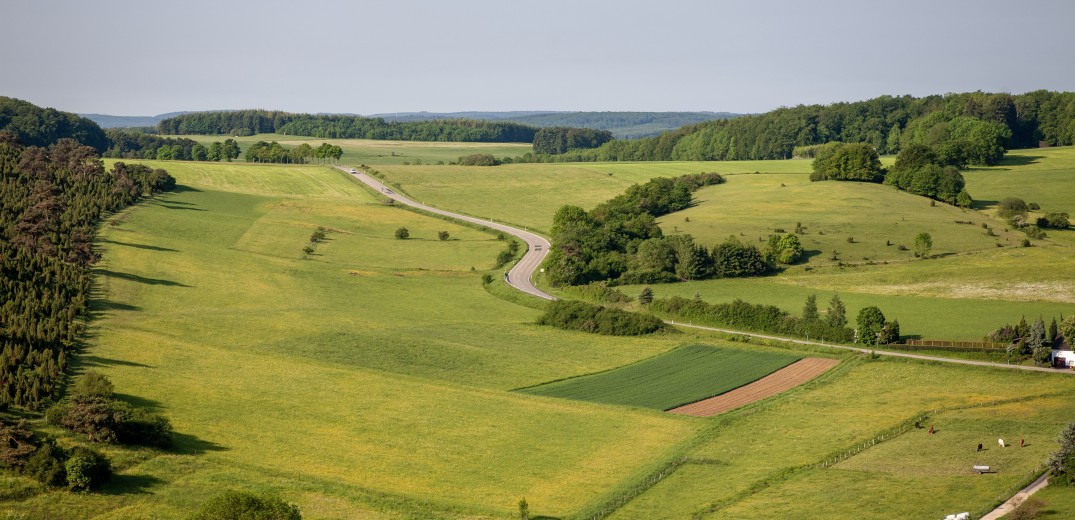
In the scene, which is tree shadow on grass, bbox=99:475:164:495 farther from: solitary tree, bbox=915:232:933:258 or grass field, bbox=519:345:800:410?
solitary tree, bbox=915:232:933:258

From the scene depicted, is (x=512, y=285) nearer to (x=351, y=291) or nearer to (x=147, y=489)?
(x=351, y=291)

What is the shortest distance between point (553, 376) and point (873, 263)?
189ft

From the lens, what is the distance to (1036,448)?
6081 cm

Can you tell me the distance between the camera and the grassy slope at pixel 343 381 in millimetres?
55250

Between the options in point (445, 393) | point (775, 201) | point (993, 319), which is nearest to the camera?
point (445, 393)

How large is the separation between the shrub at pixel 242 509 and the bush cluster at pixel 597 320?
56630 millimetres

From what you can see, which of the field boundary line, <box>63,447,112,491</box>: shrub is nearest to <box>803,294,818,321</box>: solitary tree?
the field boundary line

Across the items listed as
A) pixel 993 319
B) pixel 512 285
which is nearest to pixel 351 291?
pixel 512 285

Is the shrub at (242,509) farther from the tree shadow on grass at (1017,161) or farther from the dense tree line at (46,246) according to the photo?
the tree shadow on grass at (1017,161)

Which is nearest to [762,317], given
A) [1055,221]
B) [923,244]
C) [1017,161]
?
[923,244]

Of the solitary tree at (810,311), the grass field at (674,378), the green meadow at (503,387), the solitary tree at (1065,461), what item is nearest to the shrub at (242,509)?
the green meadow at (503,387)

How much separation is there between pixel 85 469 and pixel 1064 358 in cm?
7219

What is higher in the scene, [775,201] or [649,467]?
[775,201]

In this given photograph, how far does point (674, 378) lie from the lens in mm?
83125
